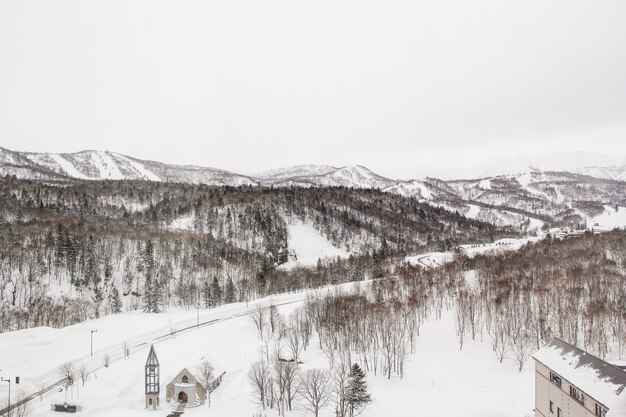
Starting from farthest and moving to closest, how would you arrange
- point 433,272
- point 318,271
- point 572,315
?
point 318,271
point 433,272
point 572,315

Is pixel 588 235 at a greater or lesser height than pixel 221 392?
greater

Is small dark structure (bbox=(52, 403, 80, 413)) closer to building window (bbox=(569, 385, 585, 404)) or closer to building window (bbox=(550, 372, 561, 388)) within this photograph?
building window (bbox=(550, 372, 561, 388))

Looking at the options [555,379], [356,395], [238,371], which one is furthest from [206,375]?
[555,379]

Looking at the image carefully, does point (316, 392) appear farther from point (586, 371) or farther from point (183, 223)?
point (183, 223)

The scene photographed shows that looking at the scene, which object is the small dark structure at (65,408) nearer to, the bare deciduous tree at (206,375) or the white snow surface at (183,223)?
the bare deciduous tree at (206,375)

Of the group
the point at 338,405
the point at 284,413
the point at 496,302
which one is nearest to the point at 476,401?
the point at 338,405

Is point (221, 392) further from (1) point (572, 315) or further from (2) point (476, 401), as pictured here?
(1) point (572, 315)
